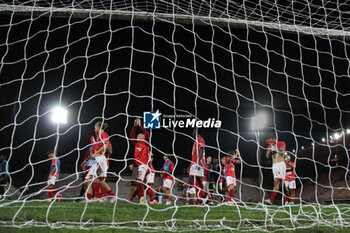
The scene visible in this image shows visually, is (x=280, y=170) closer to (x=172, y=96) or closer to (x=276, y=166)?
(x=276, y=166)

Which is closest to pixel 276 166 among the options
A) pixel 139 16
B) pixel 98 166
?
pixel 98 166

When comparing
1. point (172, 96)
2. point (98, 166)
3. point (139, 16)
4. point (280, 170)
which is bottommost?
point (98, 166)

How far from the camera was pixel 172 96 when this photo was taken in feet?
30.3

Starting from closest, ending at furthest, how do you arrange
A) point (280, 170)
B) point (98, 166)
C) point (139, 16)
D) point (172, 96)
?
point (139, 16) < point (98, 166) < point (280, 170) < point (172, 96)

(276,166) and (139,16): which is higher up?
(139,16)

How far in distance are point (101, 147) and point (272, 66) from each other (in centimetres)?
610

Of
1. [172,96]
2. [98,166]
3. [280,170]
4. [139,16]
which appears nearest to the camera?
[139,16]

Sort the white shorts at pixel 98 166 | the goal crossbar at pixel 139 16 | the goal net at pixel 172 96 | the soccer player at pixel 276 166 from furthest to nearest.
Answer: the soccer player at pixel 276 166, the white shorts at pixel 98 166, the goal crossbar at pixel 139 16, the goal net at pixel 172 96

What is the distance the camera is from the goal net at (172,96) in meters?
2.88

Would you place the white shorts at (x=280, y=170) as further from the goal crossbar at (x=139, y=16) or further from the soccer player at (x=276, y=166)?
the goal crossbar at (x=139, y=16)

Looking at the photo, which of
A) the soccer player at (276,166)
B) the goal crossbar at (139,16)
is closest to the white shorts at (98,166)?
the goal crossbar at (139,16)

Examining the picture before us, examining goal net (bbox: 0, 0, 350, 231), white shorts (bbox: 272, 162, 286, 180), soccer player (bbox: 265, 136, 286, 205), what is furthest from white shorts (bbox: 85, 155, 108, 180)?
white shorts (bbox: 272, 162, 286, 180)

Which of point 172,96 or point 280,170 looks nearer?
point 280,170

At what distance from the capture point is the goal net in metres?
2.88
